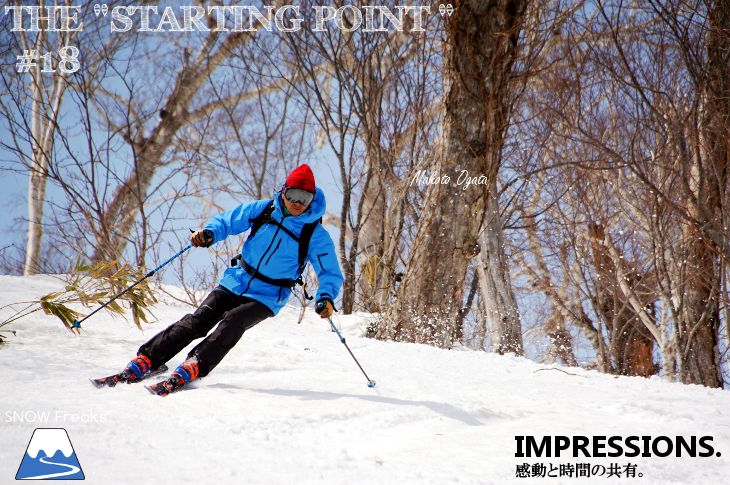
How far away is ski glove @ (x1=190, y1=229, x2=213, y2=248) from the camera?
3.30 metres

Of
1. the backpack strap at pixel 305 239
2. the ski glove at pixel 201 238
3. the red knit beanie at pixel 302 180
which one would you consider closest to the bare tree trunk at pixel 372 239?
the backpack strap at pixel 305 239

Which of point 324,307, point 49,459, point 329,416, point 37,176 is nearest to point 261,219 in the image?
point 324,307

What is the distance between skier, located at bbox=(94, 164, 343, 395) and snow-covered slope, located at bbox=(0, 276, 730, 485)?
0.33 metres

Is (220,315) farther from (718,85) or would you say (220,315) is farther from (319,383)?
(718,85)

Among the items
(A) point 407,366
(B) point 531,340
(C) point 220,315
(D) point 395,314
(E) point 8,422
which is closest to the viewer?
(E) point 8,422

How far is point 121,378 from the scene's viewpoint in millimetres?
3020

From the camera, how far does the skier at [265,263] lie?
327 cm

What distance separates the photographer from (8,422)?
213cm

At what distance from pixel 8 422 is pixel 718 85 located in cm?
545

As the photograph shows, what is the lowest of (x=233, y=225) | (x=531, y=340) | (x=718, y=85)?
(x=531, y=340)

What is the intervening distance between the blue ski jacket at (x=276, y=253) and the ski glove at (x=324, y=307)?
41 millimetres

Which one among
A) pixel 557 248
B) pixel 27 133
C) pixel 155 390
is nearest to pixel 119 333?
pixel 155 390

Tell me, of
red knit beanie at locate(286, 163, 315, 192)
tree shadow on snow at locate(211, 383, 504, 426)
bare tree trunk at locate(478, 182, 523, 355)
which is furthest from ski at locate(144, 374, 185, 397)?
bare tree trunk at locate(478, 182, 523, 355)

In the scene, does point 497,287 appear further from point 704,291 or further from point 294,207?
point 294,207
